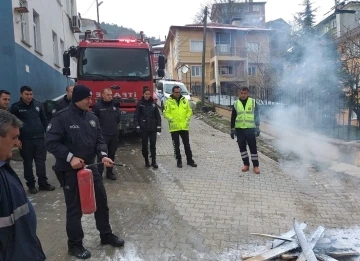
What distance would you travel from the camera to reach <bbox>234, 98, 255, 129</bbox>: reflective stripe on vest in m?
6.99

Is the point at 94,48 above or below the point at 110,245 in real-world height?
above

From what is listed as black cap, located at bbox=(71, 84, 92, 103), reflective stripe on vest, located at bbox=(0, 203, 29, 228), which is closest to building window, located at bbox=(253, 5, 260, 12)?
black cap, located at bbox=(71, 84, 92, 103)

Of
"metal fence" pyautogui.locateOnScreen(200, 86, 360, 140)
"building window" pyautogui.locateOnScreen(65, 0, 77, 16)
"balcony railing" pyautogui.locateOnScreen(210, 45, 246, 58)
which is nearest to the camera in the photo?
"metal fence" pyautogui.locateOnScreen(200, 86, 360, 140)

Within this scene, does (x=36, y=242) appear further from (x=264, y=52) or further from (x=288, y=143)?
(x=264, y=52)

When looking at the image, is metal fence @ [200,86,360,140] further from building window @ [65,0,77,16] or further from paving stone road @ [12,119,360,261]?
building window @ [65,0,77,16]

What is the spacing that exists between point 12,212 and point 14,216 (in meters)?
0.03

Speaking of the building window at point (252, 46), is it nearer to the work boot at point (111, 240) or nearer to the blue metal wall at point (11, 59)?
the blue metal wall at point (11, 59)

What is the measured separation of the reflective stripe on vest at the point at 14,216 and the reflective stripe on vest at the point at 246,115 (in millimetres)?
5520

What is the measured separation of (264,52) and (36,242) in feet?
75.7

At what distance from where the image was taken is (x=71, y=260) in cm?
364

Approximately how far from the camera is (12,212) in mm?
1935

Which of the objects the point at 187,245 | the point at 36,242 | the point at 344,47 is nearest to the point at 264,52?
the point at 344,47

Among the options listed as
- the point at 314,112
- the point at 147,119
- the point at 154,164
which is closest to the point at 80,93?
the point at 147,119

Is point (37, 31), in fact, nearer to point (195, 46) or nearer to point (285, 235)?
point (285, 235)
